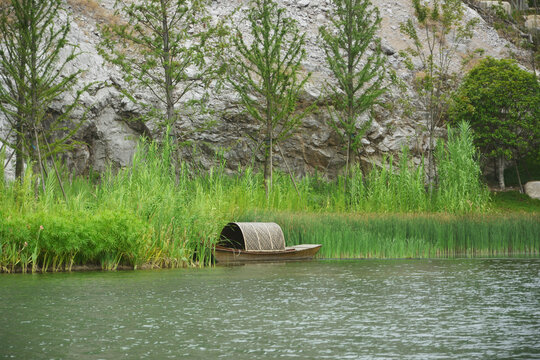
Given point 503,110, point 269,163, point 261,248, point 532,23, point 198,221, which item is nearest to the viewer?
point 198,221

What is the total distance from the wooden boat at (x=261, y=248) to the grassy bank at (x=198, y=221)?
42cm

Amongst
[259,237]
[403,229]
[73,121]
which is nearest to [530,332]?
[259,237]

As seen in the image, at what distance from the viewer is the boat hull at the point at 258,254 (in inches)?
501

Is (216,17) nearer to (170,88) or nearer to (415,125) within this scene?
(415,125)

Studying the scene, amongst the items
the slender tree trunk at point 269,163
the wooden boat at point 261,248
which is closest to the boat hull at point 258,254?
the wooden boat at point 261,248

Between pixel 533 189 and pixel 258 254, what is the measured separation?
18.0m

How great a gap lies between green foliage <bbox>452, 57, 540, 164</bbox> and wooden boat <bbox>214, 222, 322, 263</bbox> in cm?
1514

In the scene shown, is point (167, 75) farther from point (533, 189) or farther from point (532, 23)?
point (532, 23)

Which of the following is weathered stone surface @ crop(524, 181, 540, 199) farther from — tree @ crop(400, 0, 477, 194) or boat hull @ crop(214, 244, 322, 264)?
boat hull @ crop(214, 244, 322, 264)

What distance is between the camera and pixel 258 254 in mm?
12836

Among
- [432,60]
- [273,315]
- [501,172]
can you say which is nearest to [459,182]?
[432,60]

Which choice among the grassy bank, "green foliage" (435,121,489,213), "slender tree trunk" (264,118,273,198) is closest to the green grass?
"green foliage" (435,121,489,213)

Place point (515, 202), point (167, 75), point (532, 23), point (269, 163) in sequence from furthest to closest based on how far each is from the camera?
1. point (532, 23)
2. point (515, 202)
3. point (269, 163)
4. point (167, 75)

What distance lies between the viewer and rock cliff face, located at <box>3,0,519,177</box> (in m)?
22.6
